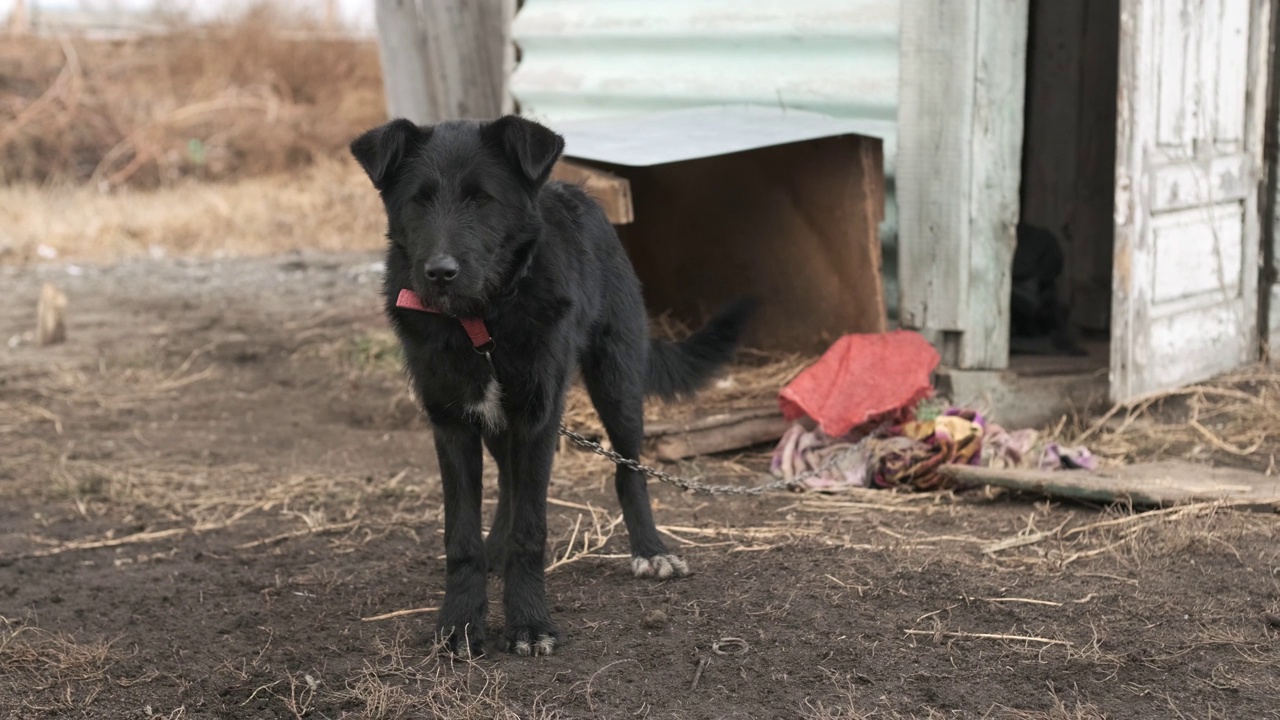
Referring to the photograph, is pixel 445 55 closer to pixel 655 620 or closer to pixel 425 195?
pixel 425 195

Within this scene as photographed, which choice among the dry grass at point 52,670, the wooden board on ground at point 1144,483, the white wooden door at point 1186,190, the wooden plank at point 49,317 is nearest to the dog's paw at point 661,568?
the wooden board on ground at point 1144,483

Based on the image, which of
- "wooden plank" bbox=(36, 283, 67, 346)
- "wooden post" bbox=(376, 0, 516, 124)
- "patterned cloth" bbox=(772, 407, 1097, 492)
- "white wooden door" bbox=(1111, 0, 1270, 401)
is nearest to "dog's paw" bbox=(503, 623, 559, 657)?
"patterned cloth" bbox=(772, 407, 1097, 492)

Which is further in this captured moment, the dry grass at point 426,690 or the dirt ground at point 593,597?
the dirt ground at point 593,597

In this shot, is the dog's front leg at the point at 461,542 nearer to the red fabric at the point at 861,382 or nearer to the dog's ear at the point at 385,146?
the dog's ear at the point at 385,146

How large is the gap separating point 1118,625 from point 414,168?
96.6 inches

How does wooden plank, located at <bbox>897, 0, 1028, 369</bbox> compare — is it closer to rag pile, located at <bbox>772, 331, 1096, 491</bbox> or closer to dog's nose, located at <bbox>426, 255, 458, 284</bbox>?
rag pile, located at <bbox>772, 331, 1096, 491</bbox>

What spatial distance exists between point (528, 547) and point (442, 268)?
3.06 feet

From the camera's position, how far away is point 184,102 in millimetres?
16125

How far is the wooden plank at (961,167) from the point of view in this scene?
577cm

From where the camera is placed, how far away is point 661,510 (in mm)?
5262

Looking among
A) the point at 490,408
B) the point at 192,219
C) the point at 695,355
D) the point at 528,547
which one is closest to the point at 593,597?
the point at 528,547

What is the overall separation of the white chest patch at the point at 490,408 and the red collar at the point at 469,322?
0.12m

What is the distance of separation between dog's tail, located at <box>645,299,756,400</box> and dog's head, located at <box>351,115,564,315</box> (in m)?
1.33

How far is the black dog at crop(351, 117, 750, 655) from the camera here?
3488 mm
